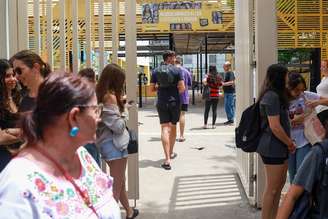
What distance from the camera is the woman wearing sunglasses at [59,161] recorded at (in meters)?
1.72

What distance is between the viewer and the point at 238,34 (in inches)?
298

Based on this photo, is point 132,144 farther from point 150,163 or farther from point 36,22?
point 150,163

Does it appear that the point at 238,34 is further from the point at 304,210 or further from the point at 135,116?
the point at 304,210

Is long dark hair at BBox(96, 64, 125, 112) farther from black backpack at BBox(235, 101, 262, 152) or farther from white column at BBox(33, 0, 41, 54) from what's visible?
white column at BBox(33, 0, 41, 54)

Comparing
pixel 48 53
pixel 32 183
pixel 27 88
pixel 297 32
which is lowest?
pixel 32 183

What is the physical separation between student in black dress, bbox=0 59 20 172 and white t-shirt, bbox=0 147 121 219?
71.5 inches

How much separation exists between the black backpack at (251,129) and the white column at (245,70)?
1.07 meters

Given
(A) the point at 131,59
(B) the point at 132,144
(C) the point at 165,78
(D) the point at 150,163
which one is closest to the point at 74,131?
(B) the point at 132,144

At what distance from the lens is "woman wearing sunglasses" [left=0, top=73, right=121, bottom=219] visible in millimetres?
1723

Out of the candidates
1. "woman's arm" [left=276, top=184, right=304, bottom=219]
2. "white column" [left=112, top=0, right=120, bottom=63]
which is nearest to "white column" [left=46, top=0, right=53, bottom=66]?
"white column" [left=112, top=0, right=120, bottom=63]

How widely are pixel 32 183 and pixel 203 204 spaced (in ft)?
15.8

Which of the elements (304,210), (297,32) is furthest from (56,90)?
(297,32)

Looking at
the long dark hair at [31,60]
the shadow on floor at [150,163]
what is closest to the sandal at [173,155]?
the shadow on floor at [150,163]

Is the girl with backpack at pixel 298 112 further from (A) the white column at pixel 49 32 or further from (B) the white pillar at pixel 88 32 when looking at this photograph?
(A) the white column at pixel 49 32
